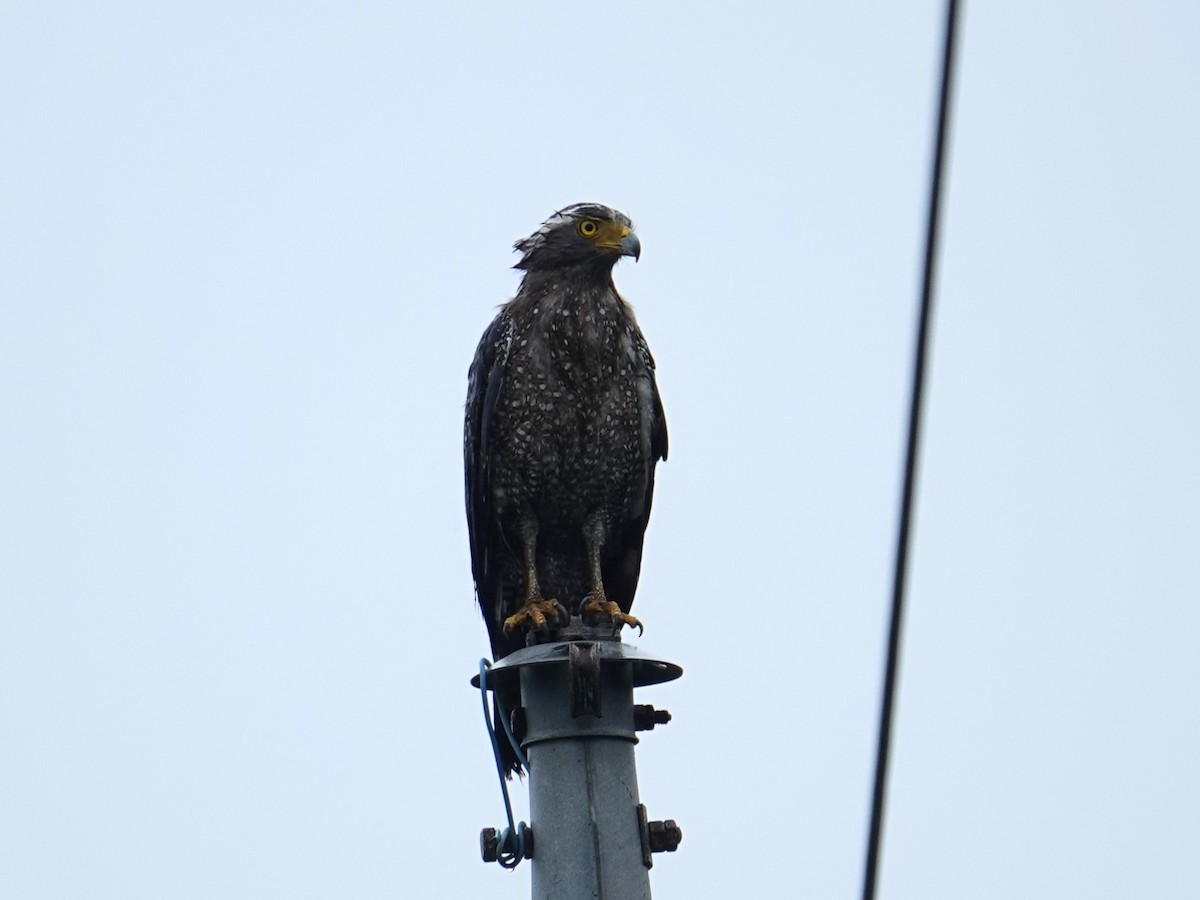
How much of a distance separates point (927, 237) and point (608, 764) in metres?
2.80

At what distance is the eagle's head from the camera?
730 cm

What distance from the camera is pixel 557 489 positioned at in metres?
7.14

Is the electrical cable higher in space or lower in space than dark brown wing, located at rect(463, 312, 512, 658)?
lower

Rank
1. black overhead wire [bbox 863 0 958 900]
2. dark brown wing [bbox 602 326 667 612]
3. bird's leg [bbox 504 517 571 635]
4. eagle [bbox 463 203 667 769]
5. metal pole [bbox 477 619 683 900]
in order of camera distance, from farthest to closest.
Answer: dark brown wing [bbox 602 326 667 612] → eagle [bbox 463 203 667 769] → bird's leg [bbox 504 517 571 635] → metal pole [bbox 477 619 683 900] → black overhead wire [bbox 863 0 958 900]

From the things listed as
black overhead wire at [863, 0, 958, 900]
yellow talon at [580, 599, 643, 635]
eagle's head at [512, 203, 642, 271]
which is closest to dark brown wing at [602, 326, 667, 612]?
eagle's head at [512, 203, 642, 271]

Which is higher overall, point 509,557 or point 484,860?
point 509,557

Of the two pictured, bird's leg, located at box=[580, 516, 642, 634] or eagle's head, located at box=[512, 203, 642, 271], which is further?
eagle's head, located at box=[512, 203, 642, 271]

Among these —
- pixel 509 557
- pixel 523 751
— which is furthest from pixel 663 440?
pixel 523 751

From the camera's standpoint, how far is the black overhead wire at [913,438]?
6.65ft

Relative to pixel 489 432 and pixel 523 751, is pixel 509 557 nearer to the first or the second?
pixel 489 432

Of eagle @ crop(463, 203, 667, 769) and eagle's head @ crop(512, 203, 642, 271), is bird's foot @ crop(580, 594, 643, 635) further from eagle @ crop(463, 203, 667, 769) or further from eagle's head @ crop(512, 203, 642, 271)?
eagle's head @ crop(512, 203, 642, 271)

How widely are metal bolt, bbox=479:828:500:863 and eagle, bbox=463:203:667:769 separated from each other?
7.77 ft

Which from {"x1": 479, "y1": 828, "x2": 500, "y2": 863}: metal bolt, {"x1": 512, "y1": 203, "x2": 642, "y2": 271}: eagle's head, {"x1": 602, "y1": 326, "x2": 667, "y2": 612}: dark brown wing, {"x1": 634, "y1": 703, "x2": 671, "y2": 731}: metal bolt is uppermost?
{"x1": 512, "y1": 203, "x2": 642, "y2": 271}: eagle's head

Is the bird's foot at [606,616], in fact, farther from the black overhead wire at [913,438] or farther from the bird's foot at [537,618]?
the black overhead wire at [913,438]
